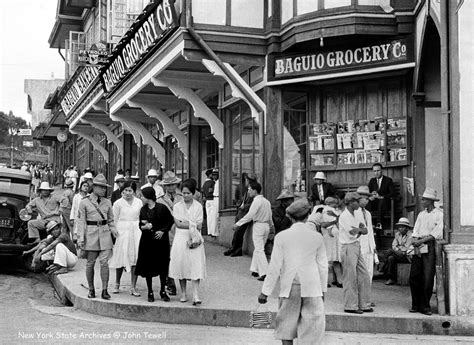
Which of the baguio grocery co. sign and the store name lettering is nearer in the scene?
the store name lettering

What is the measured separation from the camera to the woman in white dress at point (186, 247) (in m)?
10.7

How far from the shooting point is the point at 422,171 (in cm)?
1344

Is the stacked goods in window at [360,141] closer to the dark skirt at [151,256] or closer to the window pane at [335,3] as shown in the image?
the window pane at [335,3]

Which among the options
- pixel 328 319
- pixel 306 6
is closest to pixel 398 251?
pixel 328 319

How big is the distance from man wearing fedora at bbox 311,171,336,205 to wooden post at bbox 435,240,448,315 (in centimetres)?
390

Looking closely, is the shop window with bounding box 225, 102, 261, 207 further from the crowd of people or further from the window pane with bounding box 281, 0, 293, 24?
the crowd of people

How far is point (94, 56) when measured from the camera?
82.9 ft

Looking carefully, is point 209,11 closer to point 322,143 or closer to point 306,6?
point 306,6

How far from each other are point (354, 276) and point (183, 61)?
7292 millimetres

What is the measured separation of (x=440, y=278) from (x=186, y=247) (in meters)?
3.55

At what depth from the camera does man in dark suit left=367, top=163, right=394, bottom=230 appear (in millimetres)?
13531

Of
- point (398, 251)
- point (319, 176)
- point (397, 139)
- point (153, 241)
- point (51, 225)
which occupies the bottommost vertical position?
→ point (398, 251)

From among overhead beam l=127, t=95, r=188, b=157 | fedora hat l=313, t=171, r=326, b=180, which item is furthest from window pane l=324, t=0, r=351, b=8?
overhead beam l=127, t=95, r=188, b=157

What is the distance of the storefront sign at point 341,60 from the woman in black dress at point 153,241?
5.01m
